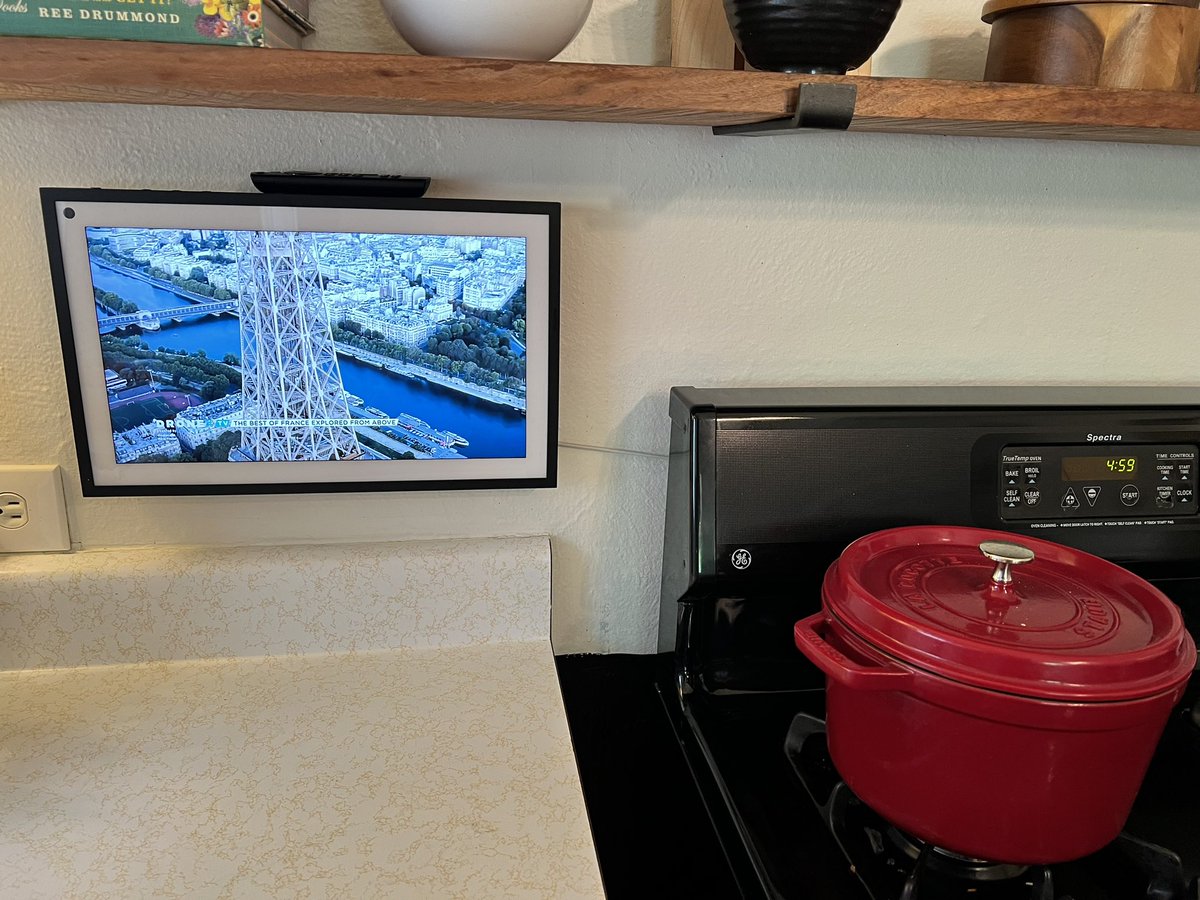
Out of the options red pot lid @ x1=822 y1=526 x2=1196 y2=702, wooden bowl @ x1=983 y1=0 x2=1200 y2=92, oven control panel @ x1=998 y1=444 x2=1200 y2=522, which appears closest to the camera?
red pot lid @ x1=822 y1=526 x2=1196 y2=702

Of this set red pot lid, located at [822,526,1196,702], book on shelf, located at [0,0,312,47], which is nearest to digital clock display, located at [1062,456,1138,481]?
red pot lid, located at [822,526,1196,702]

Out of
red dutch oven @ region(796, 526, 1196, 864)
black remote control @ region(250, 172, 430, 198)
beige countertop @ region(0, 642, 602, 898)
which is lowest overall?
beige countertop @ region(0, 642, 602, 898)

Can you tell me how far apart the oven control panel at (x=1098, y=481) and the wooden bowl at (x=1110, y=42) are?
339 mm

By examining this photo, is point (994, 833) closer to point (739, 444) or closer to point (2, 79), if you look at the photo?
point (739, 444)

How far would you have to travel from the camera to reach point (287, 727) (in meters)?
0.79

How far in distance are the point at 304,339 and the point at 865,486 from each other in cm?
57

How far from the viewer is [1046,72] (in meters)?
0.75

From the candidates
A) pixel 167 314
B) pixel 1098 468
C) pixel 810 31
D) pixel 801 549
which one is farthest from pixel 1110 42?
pixel 167 314

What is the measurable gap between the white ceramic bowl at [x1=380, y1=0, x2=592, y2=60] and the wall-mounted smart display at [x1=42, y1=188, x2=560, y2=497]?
0.57 feet

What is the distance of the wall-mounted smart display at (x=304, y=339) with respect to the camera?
0.82 metres

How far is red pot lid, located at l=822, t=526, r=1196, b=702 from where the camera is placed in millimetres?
582

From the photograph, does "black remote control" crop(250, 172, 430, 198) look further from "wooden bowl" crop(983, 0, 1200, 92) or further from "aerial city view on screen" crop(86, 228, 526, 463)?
"wooden bowl" crop(983, 0, 1200, 92)

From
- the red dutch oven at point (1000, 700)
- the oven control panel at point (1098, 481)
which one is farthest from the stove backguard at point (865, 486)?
the red dutch oven at point (1000, 700)

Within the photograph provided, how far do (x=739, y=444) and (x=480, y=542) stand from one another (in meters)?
0.31
